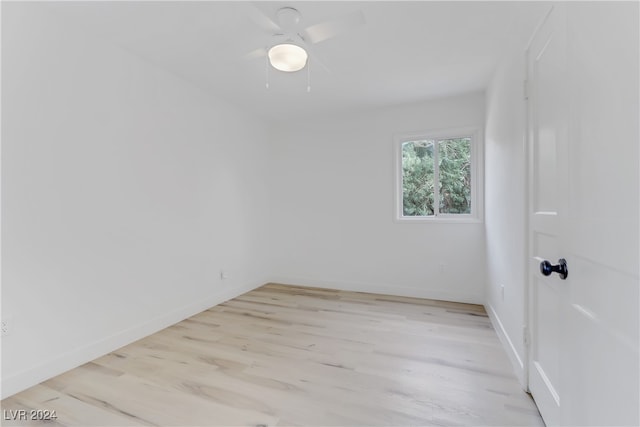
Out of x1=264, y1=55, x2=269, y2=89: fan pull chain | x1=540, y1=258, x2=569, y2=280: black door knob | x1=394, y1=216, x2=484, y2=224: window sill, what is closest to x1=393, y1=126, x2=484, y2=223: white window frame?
x1=394, y1=216, x2=484, y2=224: window sill

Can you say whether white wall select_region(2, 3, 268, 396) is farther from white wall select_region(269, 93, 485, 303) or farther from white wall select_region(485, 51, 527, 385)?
white wall select_region(485, 51, 527, 385)

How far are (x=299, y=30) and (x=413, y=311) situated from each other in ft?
9.08

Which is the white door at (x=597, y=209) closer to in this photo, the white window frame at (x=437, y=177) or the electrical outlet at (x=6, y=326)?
the white window frame at (x=437, y=177)

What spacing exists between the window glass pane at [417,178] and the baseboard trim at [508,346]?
1.34 meters

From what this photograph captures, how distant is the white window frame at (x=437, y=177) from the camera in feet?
10.8

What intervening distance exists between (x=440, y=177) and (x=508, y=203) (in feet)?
Answer: 4.97

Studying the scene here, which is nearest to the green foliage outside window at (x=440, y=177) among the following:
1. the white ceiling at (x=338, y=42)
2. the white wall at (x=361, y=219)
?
the white wall at (x=361, y=219)

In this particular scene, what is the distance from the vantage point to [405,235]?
361 cm

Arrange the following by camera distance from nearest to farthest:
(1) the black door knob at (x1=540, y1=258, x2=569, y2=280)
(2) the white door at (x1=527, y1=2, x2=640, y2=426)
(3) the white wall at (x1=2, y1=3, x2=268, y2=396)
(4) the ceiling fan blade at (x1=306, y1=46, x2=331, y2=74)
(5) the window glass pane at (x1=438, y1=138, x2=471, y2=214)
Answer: (2) the white door at (x1=527, y1=2, x2=640, y2=426) < (1) the black door knob at (x1=540, y1=258, x2=569, y2=280) < (3) the white wall at (x1=2, y1=3, x2=268, y2=396) < (4) the ceiling fan blade at (x1=306, y1=46, x2=331, y2=74) < (5) the window glass pane at (x1=438, y1=138, x2=471, y2=214)

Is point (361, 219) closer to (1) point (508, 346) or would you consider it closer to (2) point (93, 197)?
(1) point (508, 346)

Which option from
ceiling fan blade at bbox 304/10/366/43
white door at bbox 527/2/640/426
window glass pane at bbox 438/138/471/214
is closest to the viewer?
white door at bbox 527/2/640/426

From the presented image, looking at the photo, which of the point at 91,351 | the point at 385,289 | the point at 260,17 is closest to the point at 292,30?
the point at 260,17

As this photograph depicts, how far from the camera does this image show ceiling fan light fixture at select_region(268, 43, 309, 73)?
1.79m

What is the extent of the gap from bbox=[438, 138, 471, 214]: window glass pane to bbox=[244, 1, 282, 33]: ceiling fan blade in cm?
241
